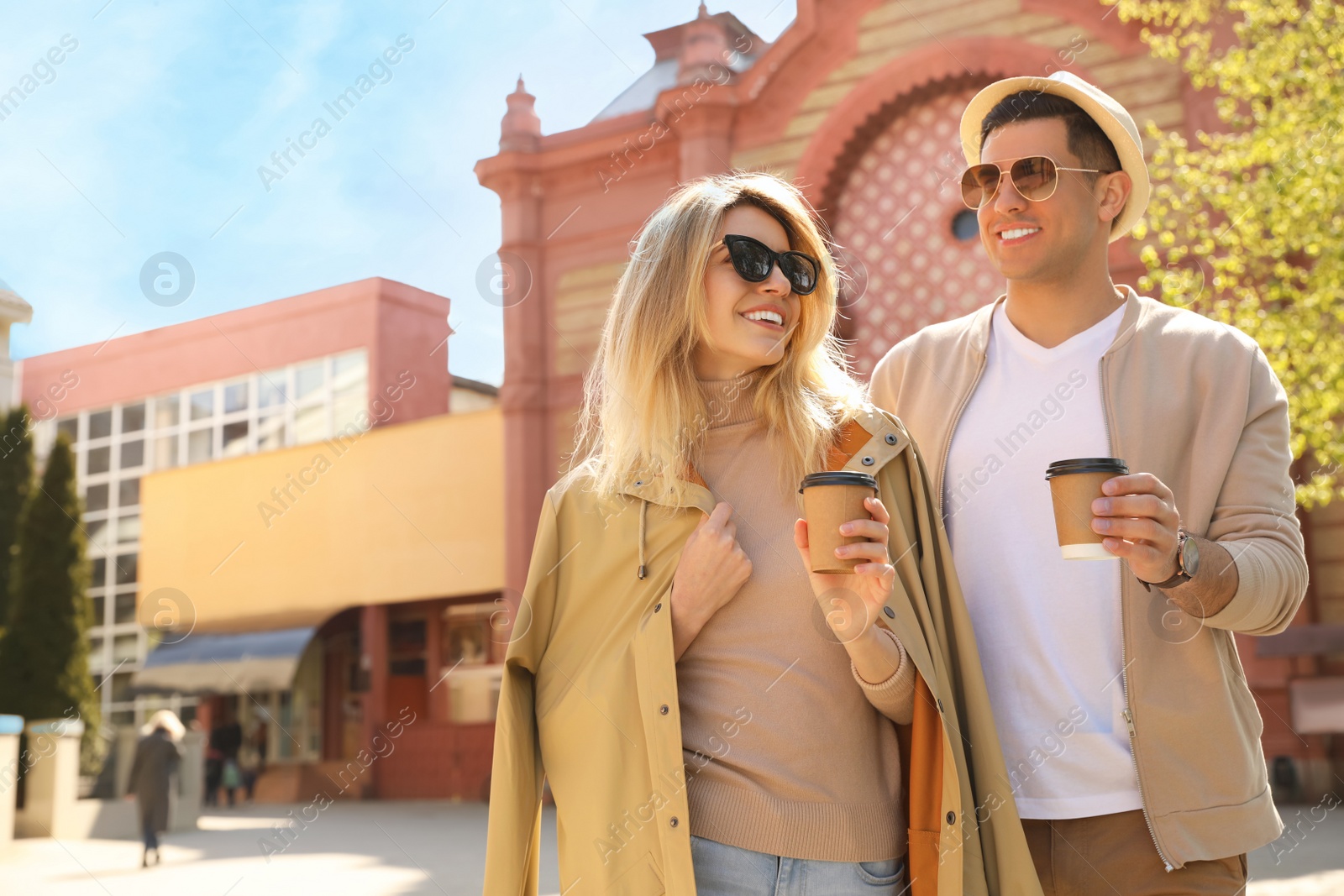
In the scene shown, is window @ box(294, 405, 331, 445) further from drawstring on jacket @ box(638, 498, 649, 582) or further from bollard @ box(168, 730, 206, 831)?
drawstring on jacket @ box(638, 498, 649, 582)

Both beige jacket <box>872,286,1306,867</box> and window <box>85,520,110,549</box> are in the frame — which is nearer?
beige jacket <box>872,286,1306,867</box>

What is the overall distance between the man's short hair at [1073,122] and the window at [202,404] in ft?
80.6

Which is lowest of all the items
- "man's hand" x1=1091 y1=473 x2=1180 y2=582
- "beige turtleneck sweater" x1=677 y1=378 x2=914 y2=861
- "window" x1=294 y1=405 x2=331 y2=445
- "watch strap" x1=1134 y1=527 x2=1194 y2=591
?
"beige turtleneck sweater" x1=677 y1=378 x2=914 y2=861

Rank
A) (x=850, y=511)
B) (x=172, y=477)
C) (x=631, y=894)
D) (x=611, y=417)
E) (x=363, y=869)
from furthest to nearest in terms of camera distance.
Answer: (x=172, y=477)
(x=363, y=869)
(x=611, y=417)
(x=631, y=894)
(x=850, y=511)

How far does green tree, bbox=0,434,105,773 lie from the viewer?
62.0ft

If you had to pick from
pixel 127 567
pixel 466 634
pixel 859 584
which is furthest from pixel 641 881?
pixel 127 567

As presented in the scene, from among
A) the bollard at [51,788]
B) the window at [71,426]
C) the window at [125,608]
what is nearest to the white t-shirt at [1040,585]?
the bollard at [51,788]

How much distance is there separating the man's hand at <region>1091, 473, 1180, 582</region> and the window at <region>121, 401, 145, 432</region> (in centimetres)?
2725

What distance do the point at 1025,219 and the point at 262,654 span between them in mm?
20279

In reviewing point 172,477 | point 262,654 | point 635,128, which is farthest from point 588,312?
point 172,477

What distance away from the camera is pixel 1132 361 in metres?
2.60

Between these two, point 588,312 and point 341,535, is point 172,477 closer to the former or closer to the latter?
point 341,535

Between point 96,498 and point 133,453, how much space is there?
1597mm

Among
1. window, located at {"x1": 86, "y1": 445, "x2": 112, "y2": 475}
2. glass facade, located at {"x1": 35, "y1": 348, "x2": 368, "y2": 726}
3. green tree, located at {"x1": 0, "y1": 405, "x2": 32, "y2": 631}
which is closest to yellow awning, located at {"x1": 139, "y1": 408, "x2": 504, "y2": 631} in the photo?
glass facade, located at {"x1": 35, "y1": 348, "x2": 368, "y2": 726}
